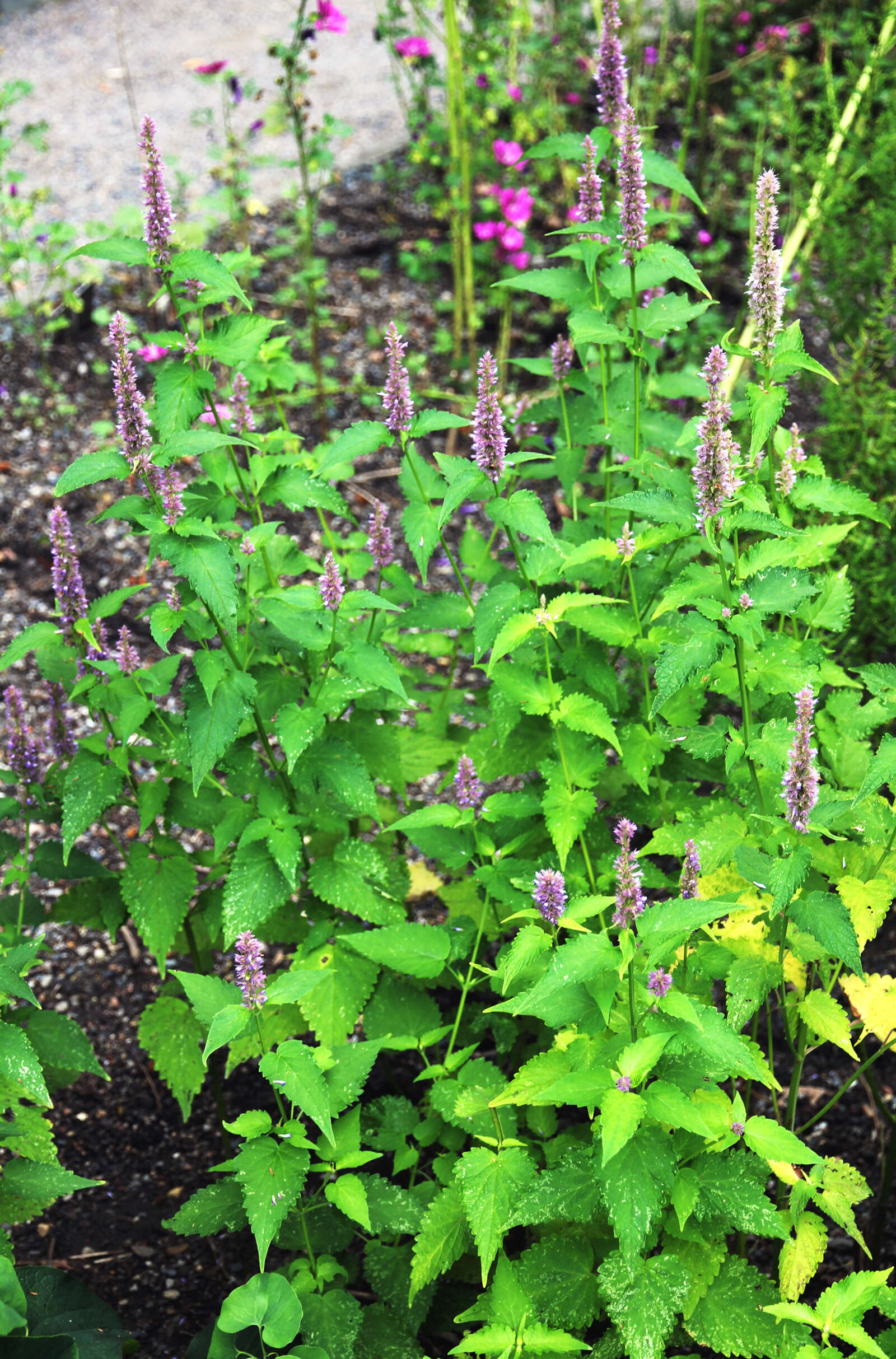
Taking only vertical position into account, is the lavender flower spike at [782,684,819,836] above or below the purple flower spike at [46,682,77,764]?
above

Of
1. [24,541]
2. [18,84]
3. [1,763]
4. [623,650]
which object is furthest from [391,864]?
[18,84]

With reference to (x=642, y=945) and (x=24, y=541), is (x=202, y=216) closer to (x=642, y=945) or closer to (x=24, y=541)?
(x=24, y=541)

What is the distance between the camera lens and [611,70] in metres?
2.41

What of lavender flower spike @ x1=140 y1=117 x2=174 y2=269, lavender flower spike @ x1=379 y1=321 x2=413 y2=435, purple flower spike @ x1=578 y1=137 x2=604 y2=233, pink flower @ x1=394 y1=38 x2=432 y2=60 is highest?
pink flower @ x1=394 y1=38 x2=432 y2=60

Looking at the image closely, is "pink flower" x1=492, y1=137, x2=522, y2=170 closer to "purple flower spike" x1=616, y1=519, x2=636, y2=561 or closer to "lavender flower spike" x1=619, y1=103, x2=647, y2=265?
"lavender flower spike" x1=619, y1=103, x2=647, y2=265

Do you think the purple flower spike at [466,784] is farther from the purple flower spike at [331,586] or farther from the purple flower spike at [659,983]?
the purple flower spike at [659,983]

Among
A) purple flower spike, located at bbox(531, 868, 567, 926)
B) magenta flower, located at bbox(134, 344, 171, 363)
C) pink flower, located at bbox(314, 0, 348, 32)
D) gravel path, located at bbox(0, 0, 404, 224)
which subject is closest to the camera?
purple flower spike, located at bbox(531, 868, 567, 926)

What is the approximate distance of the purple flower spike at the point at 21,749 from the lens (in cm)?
253

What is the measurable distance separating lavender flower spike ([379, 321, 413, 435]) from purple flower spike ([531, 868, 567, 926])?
34.4 inches

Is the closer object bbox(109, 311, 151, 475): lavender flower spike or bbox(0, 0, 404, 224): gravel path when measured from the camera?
bbox(109, 311, 151, 475): lavender flower spike

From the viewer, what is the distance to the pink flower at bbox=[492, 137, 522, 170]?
496 centimetres

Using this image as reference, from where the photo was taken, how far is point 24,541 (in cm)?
450

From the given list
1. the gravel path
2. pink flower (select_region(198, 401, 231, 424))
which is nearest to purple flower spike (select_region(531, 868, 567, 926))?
pink flower (select_region(198, 401, 231, 424))

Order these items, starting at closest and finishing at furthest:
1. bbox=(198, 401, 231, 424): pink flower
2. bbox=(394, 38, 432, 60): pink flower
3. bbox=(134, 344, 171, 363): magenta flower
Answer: bbox=(198, 401, 231, 424): pink flower
bbox=(134, 344, 171, 363): magenta flower
bbox=(394, 38, 432, 60): pink flower
